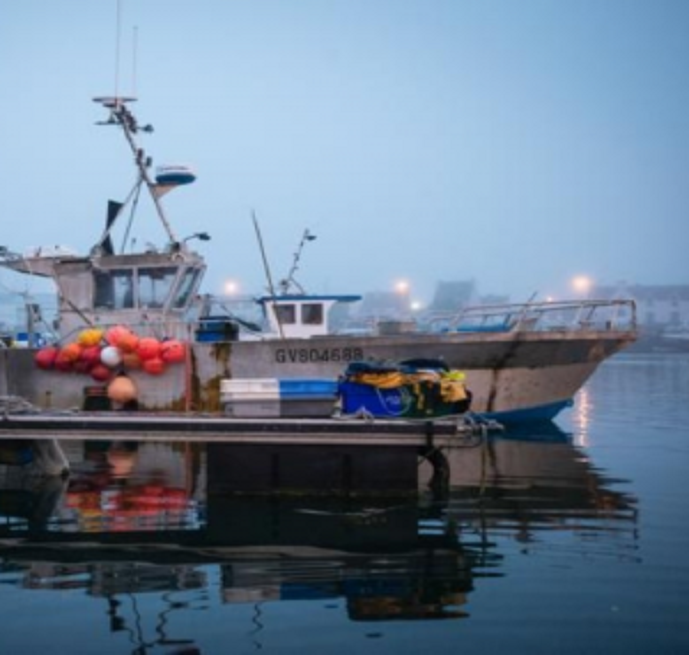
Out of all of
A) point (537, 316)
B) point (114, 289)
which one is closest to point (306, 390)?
point (537, 316)

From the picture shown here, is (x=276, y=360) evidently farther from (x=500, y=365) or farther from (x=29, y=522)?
(x=29, y=522)

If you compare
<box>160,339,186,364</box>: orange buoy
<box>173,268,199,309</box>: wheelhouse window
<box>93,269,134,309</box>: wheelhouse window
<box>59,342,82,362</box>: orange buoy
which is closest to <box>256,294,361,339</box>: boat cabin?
<box>173,268,199,309</box>: wheelhouse window

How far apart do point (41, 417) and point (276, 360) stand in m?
8.59

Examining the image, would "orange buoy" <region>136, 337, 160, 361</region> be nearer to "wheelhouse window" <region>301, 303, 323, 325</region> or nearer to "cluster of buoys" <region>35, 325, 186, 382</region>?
"cluster of buoys" <region>35, 325, 186, 382</region>

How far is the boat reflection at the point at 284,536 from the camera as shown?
8.12m

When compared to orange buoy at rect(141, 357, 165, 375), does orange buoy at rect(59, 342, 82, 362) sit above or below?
above

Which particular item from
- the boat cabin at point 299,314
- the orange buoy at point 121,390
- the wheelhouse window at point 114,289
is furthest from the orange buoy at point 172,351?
the boat cabin at point 299,314

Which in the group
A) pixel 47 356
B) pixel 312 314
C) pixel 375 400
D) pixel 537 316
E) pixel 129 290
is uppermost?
pixel 129 290

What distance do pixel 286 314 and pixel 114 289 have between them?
4.93m

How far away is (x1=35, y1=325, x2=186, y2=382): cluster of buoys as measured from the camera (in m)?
20.5

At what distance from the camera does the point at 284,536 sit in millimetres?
10211

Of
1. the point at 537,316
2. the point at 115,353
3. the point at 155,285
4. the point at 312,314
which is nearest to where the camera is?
the point at 115,353

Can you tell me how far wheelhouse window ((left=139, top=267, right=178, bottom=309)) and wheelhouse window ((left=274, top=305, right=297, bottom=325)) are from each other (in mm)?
3087

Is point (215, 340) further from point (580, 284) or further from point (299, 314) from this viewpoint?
point (580, 284)
